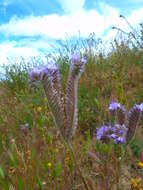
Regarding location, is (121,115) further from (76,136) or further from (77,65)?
(76,136)

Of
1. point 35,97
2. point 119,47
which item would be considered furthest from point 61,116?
point 119,47

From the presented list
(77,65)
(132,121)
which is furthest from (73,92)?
(132,121)

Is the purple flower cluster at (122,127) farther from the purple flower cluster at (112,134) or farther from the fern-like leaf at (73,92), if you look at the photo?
the fern-like leaf at (73,92)

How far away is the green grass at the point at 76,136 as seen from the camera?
2.01m

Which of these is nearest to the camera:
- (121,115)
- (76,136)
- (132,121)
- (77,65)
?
(77,65)

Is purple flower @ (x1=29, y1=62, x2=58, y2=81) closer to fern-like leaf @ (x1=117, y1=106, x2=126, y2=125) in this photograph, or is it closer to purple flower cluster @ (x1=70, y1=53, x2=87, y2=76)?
purple flower cluster @ (x1=70, y1=53, x2=87, y2=76)

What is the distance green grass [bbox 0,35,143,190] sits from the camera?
2014mm

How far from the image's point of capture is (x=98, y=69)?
5.33 metres

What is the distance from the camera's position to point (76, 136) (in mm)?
3096

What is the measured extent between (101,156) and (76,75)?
1.11 metres

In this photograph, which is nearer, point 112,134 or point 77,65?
point 77,65

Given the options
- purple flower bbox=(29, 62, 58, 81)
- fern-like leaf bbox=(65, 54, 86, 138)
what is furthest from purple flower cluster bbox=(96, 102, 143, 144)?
purple flower bbox=(29, 62, 58, 81)

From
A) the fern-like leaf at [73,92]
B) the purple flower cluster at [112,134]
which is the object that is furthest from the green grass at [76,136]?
the fern-like leaf at [73,92]

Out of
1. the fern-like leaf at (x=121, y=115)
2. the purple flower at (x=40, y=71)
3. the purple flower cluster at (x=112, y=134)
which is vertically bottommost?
the purple flower cluster at (x=112, y=134)
